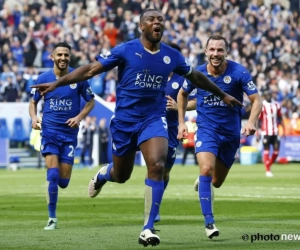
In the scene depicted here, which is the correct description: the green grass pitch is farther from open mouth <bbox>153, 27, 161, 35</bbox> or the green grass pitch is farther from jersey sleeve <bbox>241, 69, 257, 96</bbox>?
open mouth <bbox>153, 27, 161, 35</bbox>

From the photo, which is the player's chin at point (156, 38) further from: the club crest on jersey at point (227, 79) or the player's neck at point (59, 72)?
the player's neck at point (59, 72)

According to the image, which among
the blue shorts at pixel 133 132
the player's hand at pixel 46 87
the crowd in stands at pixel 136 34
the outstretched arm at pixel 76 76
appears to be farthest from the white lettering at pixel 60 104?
the crowd in stands at pixel 136 34

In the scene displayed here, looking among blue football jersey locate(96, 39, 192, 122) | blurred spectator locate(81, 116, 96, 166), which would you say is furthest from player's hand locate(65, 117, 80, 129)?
blurred spectator locate(81, 116, 96, 166)

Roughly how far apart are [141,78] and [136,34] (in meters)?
30.2

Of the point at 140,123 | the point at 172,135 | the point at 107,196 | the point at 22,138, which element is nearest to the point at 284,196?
the point at 107,196

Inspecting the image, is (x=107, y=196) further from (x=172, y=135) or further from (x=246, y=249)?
(x=246, y=249)

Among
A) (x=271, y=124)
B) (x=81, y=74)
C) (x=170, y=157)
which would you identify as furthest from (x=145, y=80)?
(x=271, y=124)

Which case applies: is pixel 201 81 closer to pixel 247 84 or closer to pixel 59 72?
pixel 247 84

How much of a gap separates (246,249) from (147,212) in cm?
121

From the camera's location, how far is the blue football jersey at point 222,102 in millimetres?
13094

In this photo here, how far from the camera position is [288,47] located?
43.6 meters

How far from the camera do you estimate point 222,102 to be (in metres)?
13.1

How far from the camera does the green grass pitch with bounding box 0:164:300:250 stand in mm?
11339

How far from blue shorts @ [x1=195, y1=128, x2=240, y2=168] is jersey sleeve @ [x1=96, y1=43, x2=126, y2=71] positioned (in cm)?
208
